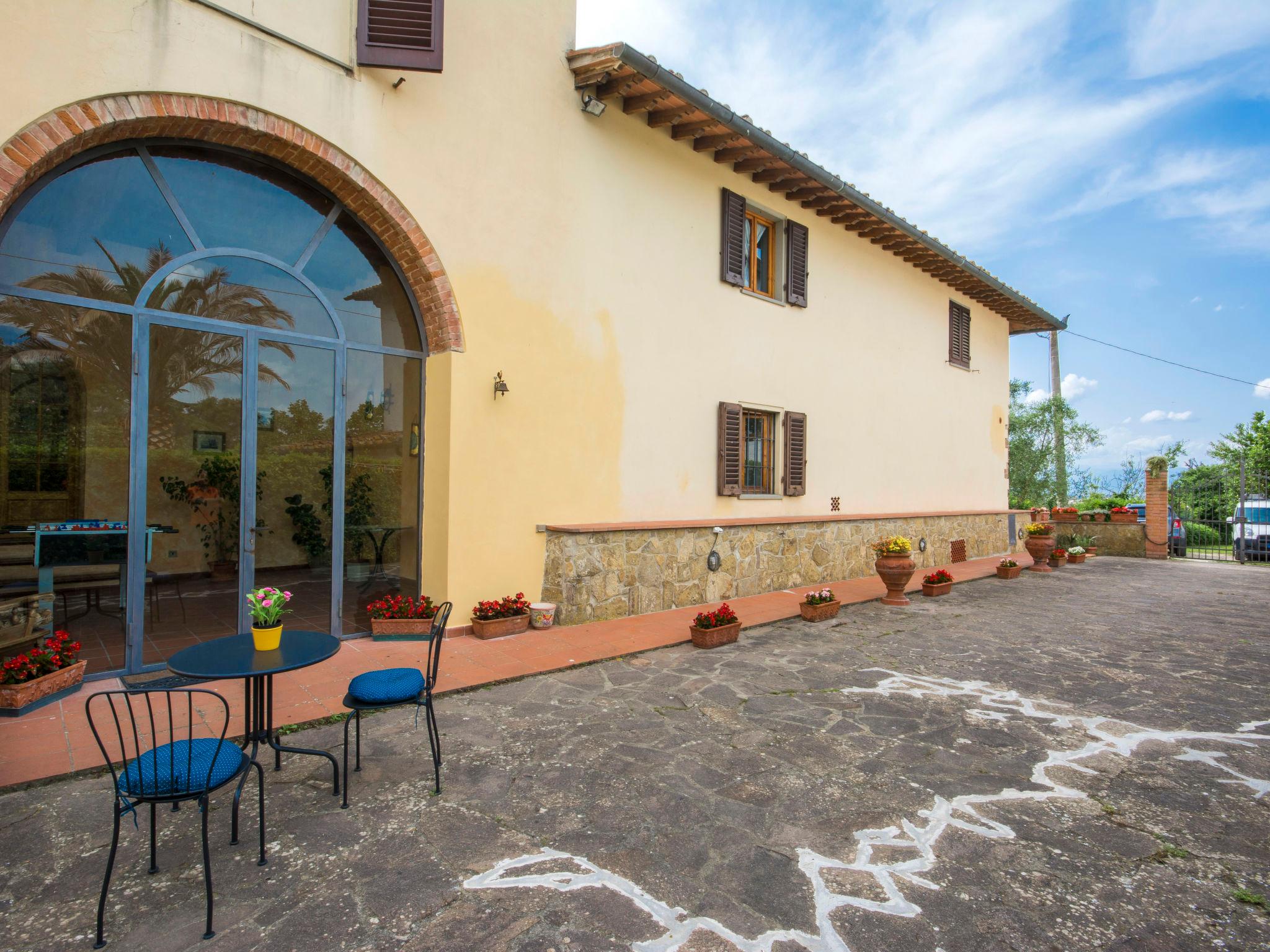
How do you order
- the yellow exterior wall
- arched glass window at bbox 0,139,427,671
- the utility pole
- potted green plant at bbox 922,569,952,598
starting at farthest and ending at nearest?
1. the utility pole
2. potted green plant at bbox 922,569,952,598
3. the yellow exterior wall
4. arched glass window at bbox 0,139,427,671

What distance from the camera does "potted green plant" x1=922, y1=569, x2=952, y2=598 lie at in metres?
9.20

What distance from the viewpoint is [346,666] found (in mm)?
4965

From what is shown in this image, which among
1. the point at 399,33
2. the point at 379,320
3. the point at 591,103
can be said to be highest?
the point at 591,103

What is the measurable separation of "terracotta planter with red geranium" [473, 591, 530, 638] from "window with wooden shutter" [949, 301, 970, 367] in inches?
424

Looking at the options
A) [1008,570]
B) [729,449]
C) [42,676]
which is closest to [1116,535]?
[1008,570]

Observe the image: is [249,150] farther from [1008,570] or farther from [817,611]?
[1008,570]

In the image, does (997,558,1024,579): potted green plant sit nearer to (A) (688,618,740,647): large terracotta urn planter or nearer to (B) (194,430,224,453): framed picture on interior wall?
(A) (688,618,740,647): large terracotta urn planter

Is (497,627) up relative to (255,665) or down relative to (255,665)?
down

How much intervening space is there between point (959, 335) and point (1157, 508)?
7.00 m

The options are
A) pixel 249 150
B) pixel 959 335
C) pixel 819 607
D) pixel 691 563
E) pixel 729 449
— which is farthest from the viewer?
pixel 959 335

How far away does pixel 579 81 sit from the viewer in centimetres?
679

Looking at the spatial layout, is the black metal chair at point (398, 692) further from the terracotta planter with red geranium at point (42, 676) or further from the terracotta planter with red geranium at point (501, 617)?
the terracotta planter with red geranium at point (501, 617)

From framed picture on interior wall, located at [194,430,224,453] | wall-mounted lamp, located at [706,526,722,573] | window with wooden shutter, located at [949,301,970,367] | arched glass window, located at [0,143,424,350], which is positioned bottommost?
wall-mounted lamp, located at [706,526,722,573]

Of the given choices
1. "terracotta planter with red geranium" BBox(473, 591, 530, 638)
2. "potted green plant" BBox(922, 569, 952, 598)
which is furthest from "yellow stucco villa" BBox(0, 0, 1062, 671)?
"potted green plant" BBox(922, 569, 952, 598)
